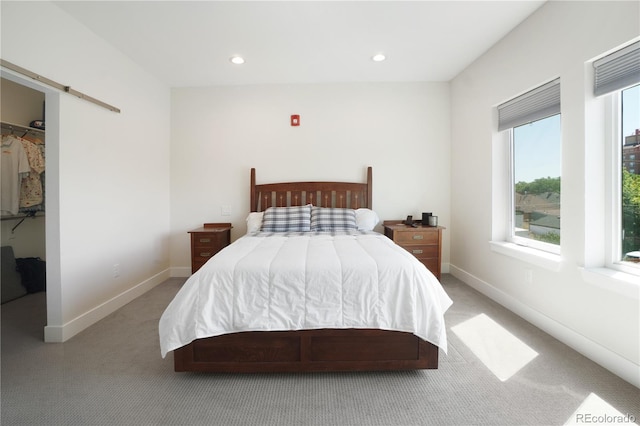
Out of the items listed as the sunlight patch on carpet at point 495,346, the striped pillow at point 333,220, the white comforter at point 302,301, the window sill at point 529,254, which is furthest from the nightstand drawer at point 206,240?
the window sill at point 529,254

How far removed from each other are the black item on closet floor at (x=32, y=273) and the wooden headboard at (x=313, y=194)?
2392mm

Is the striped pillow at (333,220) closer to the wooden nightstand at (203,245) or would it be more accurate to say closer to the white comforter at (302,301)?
the wooden nightstand at (203,245)

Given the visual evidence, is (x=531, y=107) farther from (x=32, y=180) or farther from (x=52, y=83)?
(x=32, y=180)

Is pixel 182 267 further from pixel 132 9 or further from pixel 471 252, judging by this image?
pixel 471 252

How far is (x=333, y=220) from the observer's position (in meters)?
2.98

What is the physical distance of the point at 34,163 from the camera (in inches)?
110

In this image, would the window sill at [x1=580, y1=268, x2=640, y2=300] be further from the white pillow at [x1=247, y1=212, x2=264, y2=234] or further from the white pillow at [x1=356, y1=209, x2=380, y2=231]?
the white pillow at [x1=247, y1=212, x2=264, y2=234]

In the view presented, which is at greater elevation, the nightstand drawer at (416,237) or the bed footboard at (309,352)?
the nightstand drawer at (416,237)

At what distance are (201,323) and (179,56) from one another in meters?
2.65

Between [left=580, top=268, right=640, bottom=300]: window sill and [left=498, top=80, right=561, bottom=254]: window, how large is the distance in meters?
0.47

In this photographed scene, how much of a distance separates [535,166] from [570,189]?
0.58 meters

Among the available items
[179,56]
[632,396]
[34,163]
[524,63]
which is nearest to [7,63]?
[179,56]

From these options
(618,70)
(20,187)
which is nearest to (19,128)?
(20,187)

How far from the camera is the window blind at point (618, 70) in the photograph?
149cm
